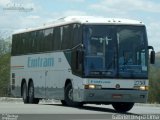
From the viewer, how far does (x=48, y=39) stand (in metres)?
30.8

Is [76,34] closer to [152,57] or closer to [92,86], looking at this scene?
[92,86]

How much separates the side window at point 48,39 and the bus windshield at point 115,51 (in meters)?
4.67

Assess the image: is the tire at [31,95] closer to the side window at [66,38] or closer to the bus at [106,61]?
the bus at [106,61]

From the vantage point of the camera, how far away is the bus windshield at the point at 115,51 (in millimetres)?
25594

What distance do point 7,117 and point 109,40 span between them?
25.7 ft

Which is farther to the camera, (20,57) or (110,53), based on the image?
(20,57)

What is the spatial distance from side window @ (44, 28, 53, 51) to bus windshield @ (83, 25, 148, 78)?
15.3 ft

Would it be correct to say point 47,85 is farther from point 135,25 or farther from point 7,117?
point 7,117

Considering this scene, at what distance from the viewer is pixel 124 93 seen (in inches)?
1013

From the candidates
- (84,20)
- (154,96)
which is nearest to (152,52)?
(84,20)

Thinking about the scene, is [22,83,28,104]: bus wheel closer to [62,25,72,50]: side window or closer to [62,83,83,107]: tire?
[62,83,83,107]: tire

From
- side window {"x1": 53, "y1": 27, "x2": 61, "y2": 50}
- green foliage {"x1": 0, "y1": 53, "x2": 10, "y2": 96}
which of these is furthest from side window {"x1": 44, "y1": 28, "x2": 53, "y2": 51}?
green foliage {"x1": 0, "y1": 53, "x2": 10, "y2": 96}

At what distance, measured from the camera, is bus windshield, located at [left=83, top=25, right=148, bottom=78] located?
2559cm

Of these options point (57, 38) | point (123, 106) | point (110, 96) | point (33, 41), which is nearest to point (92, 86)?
point (110, 96)
